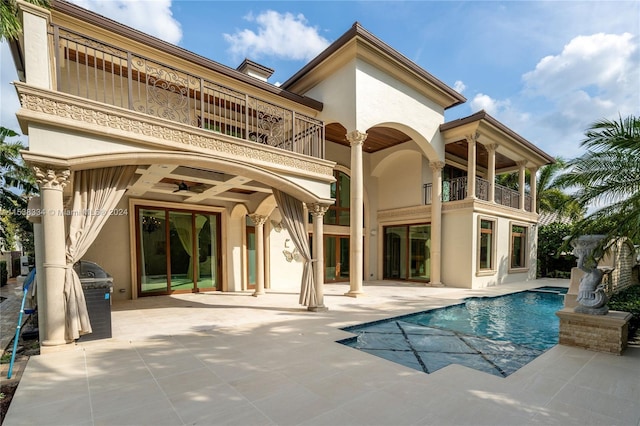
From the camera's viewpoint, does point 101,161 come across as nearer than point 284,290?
Yes

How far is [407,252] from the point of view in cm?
1425

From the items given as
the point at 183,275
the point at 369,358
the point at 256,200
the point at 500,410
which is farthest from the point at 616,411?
the point at 183,275

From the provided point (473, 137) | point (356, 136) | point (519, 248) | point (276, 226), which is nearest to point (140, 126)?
point (356, 136)

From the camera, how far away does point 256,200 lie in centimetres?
977

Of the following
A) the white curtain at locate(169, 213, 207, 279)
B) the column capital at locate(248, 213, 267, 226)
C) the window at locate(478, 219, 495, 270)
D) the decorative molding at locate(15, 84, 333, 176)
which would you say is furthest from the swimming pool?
the white curtain at locate(169, 213, 207, 279)

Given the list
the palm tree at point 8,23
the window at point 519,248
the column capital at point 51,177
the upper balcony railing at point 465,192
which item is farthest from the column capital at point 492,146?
the palm tree at point 8,23

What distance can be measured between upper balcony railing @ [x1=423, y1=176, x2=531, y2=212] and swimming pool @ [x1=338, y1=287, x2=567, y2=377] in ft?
19.0

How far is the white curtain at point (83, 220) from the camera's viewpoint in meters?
4.56

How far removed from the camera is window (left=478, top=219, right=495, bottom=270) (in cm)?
1269

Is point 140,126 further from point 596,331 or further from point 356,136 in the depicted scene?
point 596,331

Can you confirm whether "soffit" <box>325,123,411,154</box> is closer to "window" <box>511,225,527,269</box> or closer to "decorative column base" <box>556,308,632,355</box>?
"window" <box>511,225,527,269</box>

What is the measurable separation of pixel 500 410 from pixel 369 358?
180 centimetres

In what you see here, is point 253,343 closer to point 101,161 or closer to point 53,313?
point 53,313

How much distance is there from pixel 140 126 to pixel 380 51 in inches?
298
